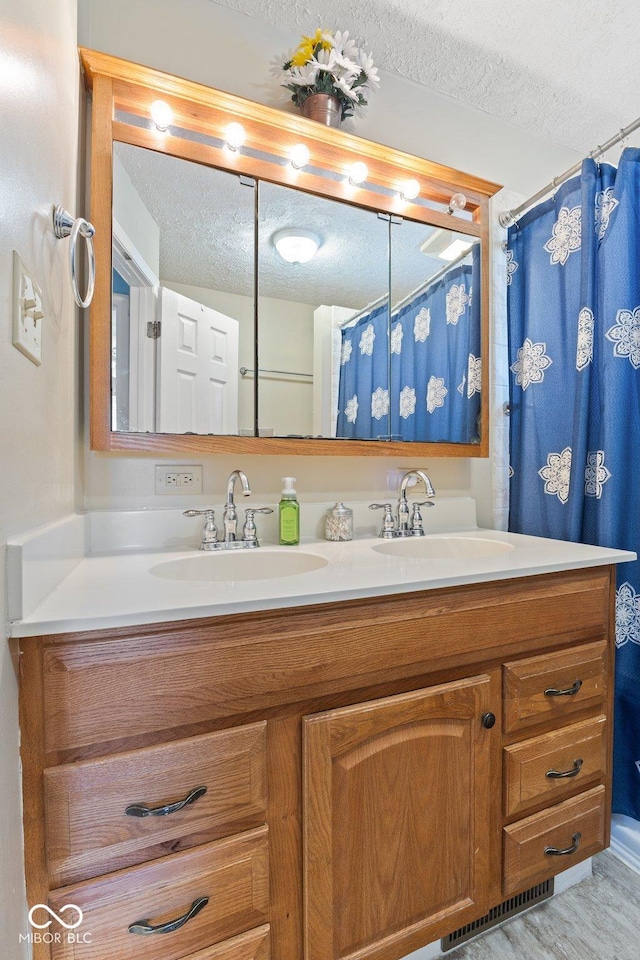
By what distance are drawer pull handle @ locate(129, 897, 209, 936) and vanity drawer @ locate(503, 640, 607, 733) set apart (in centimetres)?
68

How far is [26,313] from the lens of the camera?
67 cm

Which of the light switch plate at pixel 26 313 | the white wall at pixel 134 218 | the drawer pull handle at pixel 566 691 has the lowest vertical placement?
the drawer pull handle at pixel 566 691

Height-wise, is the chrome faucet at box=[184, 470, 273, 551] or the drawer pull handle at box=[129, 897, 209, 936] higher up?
the chrome faucet at box=[184, 470, 273, 551]

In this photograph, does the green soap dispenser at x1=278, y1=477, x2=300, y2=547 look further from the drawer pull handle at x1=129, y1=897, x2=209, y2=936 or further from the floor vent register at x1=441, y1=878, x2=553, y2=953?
the floor vent register at x1=441, y1=878, x2=553, y2=953

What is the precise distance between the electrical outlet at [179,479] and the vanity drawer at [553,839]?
1106 mm

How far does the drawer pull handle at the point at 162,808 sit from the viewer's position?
676mm

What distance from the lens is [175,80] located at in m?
1.18

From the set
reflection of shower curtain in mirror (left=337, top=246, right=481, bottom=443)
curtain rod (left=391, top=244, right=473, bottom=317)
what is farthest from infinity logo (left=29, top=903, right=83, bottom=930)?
curtain rod (left=391, top=244, right=473, bottom=317)

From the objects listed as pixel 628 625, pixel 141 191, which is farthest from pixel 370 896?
pixel 141 191

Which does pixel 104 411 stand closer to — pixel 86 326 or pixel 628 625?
pixel 86 326

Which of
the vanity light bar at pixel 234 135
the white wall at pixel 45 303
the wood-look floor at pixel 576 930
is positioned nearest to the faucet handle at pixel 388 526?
the white wall at pixel 45 303

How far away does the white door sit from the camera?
124cm

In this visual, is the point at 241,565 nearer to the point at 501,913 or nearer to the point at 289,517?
the point at 289,517

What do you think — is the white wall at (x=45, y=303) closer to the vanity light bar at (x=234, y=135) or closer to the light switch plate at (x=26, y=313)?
the light switch plate at (x=26, y=313)
